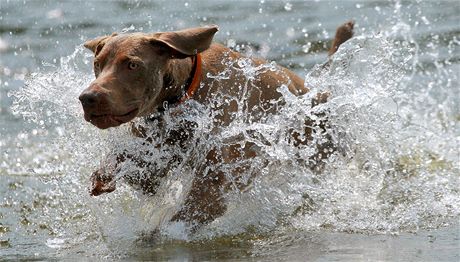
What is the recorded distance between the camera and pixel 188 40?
242 inches

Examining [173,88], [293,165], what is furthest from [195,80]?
[293,165]

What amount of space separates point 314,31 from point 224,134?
7.88 metres

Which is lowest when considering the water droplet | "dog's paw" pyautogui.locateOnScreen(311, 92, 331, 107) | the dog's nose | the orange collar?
the water droplet

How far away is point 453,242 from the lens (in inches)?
236

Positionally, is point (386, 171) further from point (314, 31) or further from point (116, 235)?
point (314, 31)

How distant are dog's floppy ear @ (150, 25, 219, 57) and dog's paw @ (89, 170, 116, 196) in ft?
2.97

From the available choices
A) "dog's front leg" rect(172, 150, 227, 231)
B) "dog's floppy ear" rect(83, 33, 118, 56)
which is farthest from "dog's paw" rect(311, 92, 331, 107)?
"dog's floppy ear" rect(83, 33, 118, 56)

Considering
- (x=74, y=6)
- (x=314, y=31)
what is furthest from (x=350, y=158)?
(x=74, y=6)

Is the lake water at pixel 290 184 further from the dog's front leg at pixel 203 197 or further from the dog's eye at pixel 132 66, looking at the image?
the dog's eye at pixel 132 66

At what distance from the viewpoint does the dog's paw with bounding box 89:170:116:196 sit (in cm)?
636

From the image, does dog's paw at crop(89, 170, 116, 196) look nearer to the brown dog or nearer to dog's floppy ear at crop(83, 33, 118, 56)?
the brown dog

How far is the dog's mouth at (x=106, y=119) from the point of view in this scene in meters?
5.62

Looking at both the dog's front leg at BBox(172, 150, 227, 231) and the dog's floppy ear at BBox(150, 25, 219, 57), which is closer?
the dog's floppy ear at BBox(150, 25, 219, 57)

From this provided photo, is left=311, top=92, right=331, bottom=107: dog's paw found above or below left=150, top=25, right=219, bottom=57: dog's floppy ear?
below
